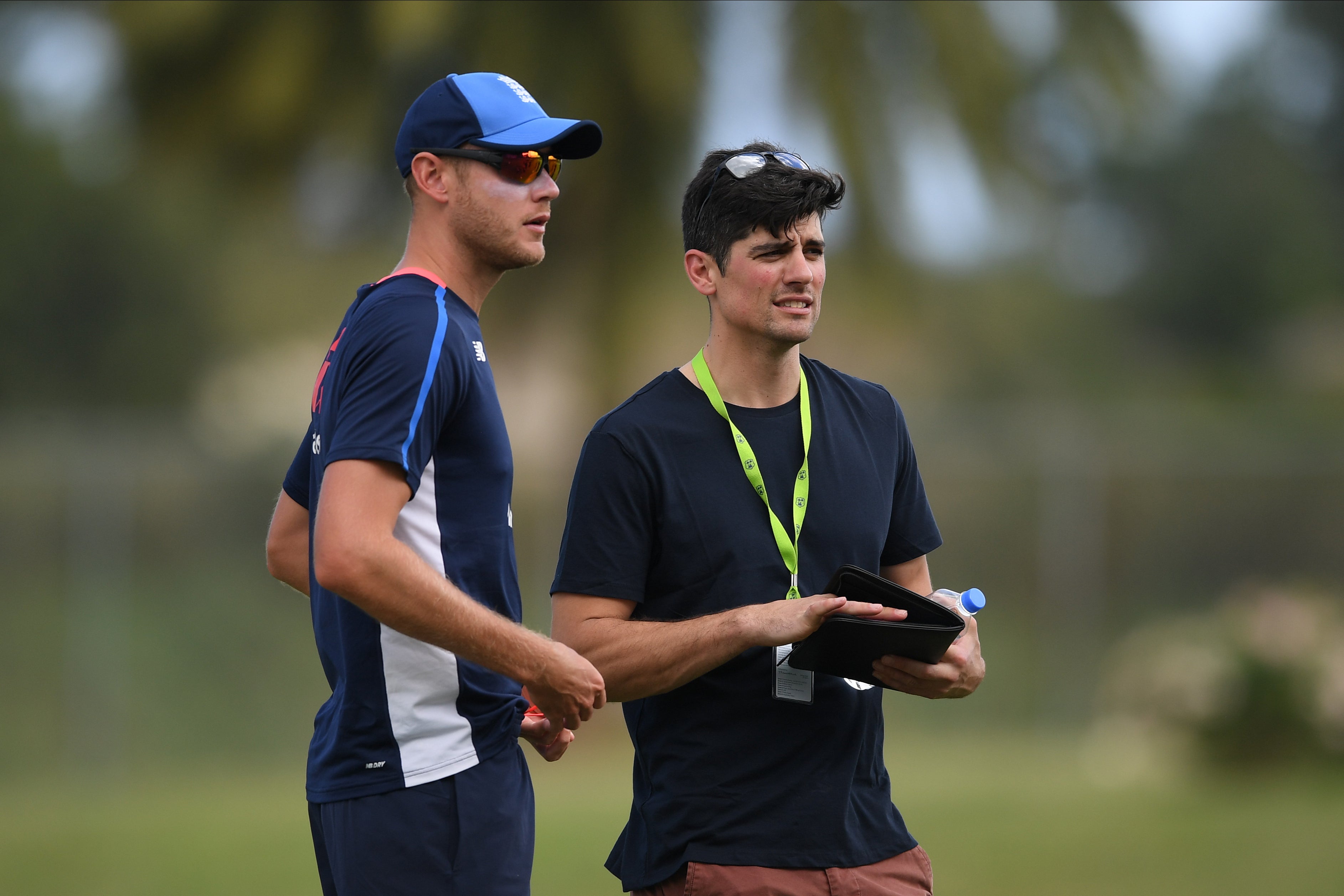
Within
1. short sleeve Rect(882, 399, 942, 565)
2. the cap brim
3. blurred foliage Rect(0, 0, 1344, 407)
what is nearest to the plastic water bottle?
short sleeve Rect(882, 399, 942, 565)

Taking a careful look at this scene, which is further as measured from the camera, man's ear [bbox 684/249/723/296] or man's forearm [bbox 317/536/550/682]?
man's ear [bbox 684/249/723/296]

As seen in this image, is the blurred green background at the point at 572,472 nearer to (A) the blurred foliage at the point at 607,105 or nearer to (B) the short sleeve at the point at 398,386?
(A) the blurred foliage at the point at 607,105

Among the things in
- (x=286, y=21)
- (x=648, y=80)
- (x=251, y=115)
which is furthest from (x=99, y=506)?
(x=648, y=80)

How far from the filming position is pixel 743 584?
331 cm

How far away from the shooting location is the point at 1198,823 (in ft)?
29.4

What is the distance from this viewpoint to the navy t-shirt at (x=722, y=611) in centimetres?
324

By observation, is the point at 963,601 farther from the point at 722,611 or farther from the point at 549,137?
the point at 549,137

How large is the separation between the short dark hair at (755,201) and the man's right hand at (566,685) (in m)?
1.10

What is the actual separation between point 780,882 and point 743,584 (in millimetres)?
686

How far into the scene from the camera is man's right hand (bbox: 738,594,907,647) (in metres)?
2.99

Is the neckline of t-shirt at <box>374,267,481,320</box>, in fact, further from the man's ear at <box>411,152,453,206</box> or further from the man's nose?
the man's nose

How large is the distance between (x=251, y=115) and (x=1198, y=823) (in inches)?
393

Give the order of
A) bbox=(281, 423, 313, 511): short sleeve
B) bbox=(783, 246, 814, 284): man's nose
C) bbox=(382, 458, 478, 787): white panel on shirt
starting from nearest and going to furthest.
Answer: bbox=(382, 458, 478, 787): white panel on shirt, bbox=(783, 246, 814, 284): man's nose, bbox=(281, 423, 313, 511): short sleeve

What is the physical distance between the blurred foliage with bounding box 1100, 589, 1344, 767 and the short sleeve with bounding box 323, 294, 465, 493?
8807mm
